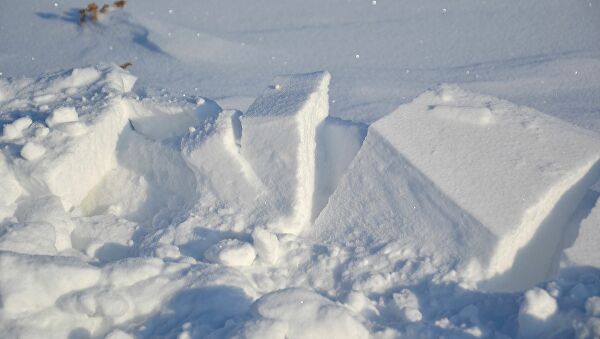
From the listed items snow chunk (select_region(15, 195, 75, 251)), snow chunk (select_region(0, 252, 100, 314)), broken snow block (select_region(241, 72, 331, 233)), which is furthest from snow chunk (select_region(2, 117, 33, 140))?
broken snow block (select_region(241, 72, 331, 233))

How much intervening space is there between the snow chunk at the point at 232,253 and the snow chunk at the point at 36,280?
1.72 ft

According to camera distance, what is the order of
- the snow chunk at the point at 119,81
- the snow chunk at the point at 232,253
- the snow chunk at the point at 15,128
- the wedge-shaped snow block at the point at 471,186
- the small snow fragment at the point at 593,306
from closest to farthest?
the small snow fragment at the point at 593,306
the wedge-shaped snow block at the point at 471,186
the snow chunk at the point at 232,253
the snow chunk at the point at 15,128
the snow chunk at the point at 119,81

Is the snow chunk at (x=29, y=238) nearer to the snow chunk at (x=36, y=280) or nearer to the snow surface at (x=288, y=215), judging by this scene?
the snow surface at (x=288, y=215)

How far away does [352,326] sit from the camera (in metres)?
1.85

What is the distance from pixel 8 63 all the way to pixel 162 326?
5550 mm

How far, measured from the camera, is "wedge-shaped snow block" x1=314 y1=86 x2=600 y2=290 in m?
2.27

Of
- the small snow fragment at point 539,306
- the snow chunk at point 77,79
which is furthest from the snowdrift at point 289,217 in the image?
the snow chunk at point 77,79

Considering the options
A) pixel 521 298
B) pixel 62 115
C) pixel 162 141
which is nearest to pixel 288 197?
pixel 162 141

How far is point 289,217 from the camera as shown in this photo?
2.70m

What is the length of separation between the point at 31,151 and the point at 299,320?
1866mm

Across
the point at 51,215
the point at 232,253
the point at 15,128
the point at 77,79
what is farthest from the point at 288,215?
the point at 77,79

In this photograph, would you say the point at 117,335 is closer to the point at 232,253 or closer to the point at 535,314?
the point at 232,253

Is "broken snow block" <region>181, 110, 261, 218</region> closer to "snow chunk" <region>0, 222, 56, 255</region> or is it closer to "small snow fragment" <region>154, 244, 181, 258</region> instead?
"small snow fragment" <region>154, 244, 181, 258</region>

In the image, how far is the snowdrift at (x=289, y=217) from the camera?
2.01 m
